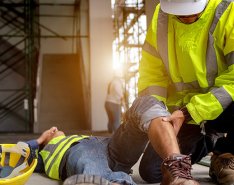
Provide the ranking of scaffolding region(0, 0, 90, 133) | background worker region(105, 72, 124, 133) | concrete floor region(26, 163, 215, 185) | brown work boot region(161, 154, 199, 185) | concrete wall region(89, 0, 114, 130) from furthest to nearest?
scaffolding region(0, 0, 90, 133) < concrete wall region(89, 0, 114, 130) < background worker region(105, 72, 124, 133) < concrete floor region(26, 163, 215, 185) < brown work boot region(161, 154, 199, 185)

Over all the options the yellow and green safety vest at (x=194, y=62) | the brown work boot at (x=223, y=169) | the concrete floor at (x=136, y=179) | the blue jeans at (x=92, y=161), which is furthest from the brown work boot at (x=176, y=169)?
the concrete floor at (x=136, y=179)

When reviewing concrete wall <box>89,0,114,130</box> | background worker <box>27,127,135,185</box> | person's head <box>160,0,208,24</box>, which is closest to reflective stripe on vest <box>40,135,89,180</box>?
background worker <box>27,127,135,185</box>

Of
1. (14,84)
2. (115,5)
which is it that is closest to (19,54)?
(14,84)

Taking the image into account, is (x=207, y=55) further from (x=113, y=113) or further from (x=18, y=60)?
(x=18, y=60)

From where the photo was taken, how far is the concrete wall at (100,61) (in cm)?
948

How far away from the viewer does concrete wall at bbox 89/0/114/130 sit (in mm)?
9484

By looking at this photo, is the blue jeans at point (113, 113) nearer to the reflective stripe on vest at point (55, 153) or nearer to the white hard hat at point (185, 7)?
the reflective stripe on vest at point (55, 153)

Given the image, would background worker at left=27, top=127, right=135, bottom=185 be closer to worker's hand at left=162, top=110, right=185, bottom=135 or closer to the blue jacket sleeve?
the blue jacket sleeve

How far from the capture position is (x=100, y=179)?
1.50 meters

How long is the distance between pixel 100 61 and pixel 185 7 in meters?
7.56

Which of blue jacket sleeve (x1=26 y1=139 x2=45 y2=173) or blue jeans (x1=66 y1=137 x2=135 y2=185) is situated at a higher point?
blue jeans (x1=66 y1=137 x2=135 y2=185)

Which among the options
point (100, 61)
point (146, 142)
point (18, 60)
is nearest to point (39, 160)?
point (146, 142)

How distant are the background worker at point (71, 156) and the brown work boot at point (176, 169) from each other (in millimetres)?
216

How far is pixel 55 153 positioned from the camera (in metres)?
2.46
